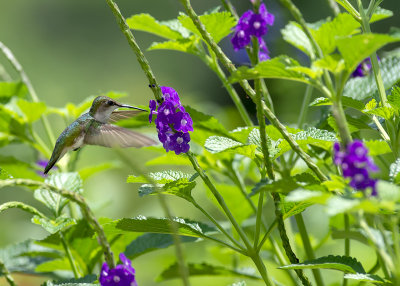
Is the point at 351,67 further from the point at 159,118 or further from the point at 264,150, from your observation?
the point at 159,118

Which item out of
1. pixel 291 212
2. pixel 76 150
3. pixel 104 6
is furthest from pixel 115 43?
pixel 291 212

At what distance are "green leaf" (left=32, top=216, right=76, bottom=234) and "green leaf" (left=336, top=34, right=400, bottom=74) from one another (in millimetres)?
715

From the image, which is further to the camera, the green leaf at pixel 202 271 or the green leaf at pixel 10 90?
the green leaf at pixel 10 90

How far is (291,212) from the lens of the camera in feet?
3.66

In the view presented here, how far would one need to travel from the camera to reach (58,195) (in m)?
1.42

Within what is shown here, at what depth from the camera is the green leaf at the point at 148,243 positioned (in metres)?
1.39

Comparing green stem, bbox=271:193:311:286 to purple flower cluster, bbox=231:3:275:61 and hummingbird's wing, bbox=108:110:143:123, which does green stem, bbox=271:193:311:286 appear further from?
hummingbird's wing, bbox=108:110:143:123

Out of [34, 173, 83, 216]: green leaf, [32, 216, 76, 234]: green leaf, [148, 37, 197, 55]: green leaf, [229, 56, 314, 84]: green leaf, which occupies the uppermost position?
[148, 37, 197, 55]: green leaf

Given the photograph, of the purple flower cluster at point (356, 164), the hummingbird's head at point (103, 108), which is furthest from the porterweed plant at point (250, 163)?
the hummingbird's head at point (103, 108)

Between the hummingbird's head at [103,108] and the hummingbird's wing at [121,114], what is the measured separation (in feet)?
0.19

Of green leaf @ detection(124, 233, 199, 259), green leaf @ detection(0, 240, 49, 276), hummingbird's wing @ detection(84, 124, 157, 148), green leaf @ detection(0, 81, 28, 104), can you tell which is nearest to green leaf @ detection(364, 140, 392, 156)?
hummingbird's wing @ detection(84, 124, 157, 148)

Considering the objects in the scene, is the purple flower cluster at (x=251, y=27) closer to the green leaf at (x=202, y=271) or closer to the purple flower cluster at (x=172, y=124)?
the purple flower cluster at (x=172, y=124)

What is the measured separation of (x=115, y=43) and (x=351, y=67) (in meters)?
9.62

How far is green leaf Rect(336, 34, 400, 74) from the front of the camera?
0.79 m
